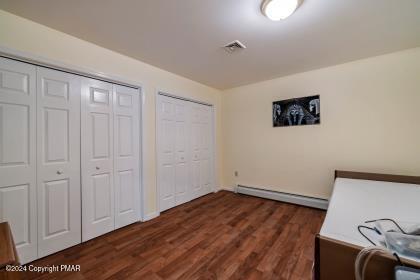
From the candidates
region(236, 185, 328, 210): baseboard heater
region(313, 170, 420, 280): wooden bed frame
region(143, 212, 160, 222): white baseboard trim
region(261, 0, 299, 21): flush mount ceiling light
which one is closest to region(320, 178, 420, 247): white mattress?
region(313, 170, 420, 280): wooden bed frame

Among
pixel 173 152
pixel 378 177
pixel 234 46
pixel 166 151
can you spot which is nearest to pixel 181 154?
pixel 173 152

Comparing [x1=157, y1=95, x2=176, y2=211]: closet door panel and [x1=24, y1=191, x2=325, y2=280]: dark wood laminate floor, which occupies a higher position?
[x1=157, y1=95, x2=176, y2=211]: closet door panel

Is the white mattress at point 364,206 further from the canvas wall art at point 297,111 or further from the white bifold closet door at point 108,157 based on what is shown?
the white bifold closet door at point 108,157

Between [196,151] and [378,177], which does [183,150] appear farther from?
[378,177]

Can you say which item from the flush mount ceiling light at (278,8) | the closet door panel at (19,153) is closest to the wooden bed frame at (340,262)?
the flush mount ceiling light at (278,8)

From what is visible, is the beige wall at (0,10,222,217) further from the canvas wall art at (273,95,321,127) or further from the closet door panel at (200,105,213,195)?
the canvas wall art at (273,95,321,127)

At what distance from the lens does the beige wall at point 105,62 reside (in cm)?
162

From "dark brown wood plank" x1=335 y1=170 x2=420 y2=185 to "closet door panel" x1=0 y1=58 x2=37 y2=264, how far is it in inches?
148

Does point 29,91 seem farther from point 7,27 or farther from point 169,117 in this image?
point 169,117

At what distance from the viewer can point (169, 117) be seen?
9.87ft

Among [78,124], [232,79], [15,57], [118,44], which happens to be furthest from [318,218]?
[15,57]

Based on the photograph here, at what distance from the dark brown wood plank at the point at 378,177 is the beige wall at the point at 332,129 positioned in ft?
0.51

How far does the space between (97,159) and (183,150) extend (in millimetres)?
1432

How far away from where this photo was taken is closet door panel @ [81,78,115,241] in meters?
2.04
